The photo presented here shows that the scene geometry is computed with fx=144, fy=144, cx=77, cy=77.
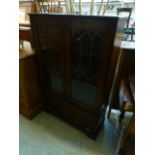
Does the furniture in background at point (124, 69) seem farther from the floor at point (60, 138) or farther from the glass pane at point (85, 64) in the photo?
the floor at point (60, 138)

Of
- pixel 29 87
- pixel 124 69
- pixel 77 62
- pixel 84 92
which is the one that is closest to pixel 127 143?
pixel 84 92

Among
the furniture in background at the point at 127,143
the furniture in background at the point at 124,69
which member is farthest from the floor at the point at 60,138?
the furniture in background at the point at 124,69

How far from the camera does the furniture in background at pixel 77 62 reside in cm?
112

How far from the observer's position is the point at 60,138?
1592 millimetres

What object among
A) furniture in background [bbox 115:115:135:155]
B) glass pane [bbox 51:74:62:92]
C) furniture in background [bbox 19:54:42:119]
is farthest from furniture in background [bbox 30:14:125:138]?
furniture in background [bbox 115:115:135:155]

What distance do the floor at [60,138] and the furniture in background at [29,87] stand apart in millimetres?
127

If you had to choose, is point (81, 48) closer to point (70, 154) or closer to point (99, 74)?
point (99, 74)

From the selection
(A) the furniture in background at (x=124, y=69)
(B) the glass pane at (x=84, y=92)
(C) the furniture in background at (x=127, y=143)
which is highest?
(A) the furniture in background at (x=124, y=69)

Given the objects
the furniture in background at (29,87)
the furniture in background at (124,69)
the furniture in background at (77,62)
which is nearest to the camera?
the furniture in background at (77,62)
